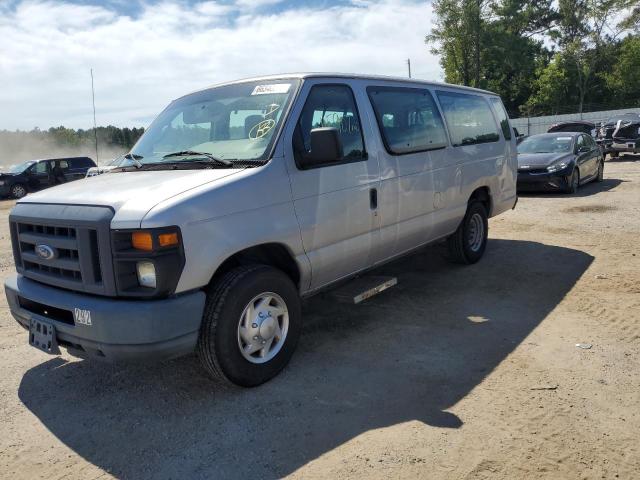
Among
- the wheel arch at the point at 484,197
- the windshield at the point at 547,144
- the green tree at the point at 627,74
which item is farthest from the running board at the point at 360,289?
Answer: the green tree at the point at 627,74

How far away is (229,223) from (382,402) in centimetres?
151

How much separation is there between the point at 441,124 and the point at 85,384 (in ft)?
13.7

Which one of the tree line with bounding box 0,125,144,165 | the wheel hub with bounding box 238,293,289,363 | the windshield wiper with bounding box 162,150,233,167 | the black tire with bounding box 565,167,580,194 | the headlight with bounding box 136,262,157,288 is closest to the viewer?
the headlight with bounding box 136,262,157,288

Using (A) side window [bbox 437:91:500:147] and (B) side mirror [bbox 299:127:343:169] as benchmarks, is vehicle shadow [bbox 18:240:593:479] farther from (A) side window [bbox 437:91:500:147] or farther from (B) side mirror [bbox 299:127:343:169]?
(A) side window [bbox 437:91:500:147]

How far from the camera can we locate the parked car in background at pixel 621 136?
64.8ft

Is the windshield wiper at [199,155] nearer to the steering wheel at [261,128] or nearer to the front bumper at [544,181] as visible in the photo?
the steering wheel at [261,128]

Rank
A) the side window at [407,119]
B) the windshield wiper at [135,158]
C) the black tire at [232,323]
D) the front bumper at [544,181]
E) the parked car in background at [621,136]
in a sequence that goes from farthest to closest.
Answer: the parked car in background at [621,136], the front bumper at [544,181], the side window at [407,119], the windshield wiper at [135,158], the black tire at [232,323]

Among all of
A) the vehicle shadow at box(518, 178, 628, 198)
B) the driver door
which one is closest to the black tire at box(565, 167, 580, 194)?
the vehicle shadow at box(518, 178, 628, 198)

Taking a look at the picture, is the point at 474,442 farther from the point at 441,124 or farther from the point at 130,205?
the point at 441,124

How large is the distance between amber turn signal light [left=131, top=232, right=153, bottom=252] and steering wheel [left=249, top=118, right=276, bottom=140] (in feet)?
4.02

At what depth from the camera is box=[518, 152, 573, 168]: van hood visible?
12531 mm

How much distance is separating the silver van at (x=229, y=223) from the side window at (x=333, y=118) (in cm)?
Result: 1

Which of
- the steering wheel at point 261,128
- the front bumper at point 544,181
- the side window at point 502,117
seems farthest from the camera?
the front bumper at point 544,181

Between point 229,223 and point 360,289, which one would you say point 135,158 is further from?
point 360,289
